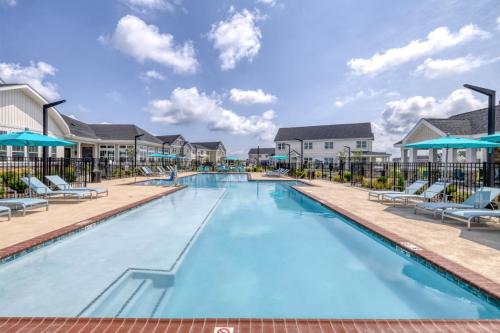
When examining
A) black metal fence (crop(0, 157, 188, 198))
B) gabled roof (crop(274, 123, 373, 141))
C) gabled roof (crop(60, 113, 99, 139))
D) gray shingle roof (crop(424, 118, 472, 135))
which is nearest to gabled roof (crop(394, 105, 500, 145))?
gray shingle roof (crop(424, 118, 472, 135))

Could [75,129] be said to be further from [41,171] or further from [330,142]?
[330,142]

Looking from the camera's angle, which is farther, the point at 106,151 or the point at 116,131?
the point at 116,131

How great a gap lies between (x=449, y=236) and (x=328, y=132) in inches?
1574

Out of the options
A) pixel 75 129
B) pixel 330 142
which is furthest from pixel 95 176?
pixel 330 142

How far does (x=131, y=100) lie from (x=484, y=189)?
82.1ft

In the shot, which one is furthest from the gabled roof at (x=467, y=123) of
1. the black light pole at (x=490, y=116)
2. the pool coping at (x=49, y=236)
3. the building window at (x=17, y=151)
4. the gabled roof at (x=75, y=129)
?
the gabled roof at (x=75, y=129)

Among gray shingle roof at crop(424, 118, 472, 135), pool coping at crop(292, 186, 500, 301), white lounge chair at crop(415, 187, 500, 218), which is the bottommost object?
pool coping at crop(292, 186, 500, 301)

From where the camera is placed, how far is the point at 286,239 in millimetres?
6496

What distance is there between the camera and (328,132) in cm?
4372

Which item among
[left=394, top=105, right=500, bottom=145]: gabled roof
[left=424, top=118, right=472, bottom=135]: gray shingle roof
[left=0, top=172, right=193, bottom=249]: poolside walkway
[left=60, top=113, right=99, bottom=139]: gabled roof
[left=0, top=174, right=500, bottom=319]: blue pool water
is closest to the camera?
[left=0, top=174, right=500, bottom=319]: blue pool water

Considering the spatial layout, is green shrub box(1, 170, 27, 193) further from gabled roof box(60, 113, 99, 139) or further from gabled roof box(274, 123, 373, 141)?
gabled roof box(274, 123, 373, 141)

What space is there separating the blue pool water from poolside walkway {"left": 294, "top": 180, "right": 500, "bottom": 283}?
0.55 metres

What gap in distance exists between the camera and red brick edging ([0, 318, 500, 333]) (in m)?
2.38

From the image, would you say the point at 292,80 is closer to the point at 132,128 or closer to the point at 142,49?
the point at 142,49
